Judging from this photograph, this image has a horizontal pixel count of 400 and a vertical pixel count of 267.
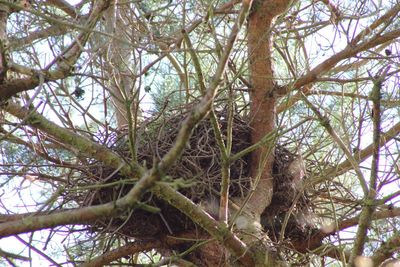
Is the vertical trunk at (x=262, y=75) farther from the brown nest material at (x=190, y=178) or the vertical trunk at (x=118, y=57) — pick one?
the vertical trunk at (x=118, y=57)

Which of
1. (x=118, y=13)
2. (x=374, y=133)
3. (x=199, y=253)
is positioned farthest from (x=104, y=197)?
(x=118, y=13)

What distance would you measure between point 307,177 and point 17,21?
5.56 ft

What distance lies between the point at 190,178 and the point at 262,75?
27.4 inches

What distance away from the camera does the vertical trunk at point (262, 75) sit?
3203 millimetres

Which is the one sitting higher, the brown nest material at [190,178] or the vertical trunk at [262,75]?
the vertical trunk at [262,75]

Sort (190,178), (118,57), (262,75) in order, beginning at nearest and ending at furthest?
(190,178) → (262,75) → (118,57)

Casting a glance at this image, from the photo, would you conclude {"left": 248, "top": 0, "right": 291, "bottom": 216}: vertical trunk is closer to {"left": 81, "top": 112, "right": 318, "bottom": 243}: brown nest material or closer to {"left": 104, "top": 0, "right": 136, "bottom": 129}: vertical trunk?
{"left": 81, "top": 112, "right": 318, "bottom": 243}: brown nest material

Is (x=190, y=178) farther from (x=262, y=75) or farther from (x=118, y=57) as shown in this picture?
(x=118, y=57)

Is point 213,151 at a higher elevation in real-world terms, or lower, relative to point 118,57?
lower

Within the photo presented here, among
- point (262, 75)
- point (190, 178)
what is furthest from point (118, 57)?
point (190, 178)

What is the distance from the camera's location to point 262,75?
10.7ft

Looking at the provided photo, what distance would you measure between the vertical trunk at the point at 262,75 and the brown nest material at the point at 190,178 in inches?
2.4

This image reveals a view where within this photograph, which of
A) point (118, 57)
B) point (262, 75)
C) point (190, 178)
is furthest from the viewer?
point (118, 57)

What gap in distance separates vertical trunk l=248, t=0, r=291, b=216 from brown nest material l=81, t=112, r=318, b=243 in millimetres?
62
